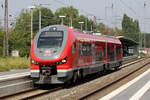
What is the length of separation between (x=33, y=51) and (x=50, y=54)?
1015 mm

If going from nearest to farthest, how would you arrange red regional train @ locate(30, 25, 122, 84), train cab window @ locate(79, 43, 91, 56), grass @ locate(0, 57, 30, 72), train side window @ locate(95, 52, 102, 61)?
red regional train @ locate(30, 25, 122, 84) < train cab window @ locate(79, 43, 91, 56) < train side window @ locate(95, 52, 102, 61) < grass @ locate(0, 57, 30, 72)

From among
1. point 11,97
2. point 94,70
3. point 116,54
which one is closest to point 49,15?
point 116,54

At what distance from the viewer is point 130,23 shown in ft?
413

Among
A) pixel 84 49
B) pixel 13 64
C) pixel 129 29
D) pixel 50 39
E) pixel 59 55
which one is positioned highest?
pixel 129 29

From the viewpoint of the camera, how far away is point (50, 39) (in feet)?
49.2

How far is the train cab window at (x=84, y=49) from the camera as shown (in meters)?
16.7

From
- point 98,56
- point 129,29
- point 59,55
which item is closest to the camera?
point 59,55

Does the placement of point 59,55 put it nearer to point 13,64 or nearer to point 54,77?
point 54,77

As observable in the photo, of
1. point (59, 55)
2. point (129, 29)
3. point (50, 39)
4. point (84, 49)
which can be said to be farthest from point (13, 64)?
point (129, 29)

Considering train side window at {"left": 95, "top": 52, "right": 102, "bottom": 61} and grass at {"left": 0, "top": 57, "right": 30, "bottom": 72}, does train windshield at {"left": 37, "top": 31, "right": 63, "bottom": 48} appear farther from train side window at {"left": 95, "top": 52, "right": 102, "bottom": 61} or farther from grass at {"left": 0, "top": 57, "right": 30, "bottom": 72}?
grass at {"left": 0, "top": 57, "right": 30, "bottom": 72}

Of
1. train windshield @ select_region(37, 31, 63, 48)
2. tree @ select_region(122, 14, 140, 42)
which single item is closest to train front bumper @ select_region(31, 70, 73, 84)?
train windshield @ select_region(37, 31, 63, 48)

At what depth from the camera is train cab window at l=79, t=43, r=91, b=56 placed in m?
16.7

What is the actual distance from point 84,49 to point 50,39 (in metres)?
2.94

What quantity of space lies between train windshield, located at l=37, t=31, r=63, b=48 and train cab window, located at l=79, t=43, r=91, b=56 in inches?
76.1
